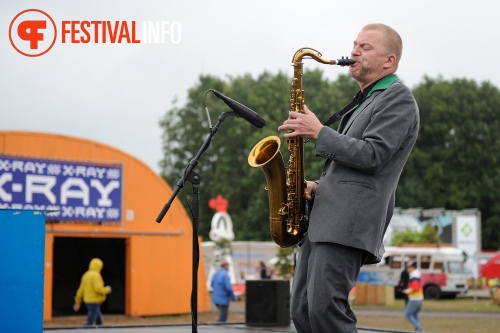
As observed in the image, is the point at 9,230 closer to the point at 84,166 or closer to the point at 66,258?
the point at 84,166

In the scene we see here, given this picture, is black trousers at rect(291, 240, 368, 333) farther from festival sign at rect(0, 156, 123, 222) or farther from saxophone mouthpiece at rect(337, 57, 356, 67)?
festival sign at rect(0, 156, 123, 222)

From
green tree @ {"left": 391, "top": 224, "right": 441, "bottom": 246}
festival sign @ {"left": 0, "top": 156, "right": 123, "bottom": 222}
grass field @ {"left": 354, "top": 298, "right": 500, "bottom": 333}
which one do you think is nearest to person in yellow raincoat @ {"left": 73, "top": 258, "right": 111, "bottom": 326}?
festival sign @ {"left": 0, "top": 156, "right": 123, "bottom": 222}

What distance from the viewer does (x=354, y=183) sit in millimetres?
4656

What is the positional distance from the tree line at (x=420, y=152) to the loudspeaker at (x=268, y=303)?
45959 mm

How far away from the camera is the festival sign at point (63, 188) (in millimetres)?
22422

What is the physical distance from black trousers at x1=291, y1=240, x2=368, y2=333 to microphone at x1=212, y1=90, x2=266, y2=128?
1.84m

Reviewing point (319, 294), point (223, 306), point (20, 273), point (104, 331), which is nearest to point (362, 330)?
point (104, 331)

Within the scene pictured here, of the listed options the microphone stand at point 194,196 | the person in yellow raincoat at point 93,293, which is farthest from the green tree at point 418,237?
the microphone stand at point 194,196

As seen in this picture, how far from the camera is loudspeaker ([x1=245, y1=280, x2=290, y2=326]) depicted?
522 inches

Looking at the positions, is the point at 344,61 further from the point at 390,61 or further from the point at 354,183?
the point at 354,183

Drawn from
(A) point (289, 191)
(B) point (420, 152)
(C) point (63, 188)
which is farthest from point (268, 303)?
(B) point (420, 152)

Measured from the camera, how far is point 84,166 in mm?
24172

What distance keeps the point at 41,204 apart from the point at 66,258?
20.6 ft

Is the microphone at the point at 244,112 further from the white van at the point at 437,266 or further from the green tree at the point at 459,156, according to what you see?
the green tree at the point at 459,156
